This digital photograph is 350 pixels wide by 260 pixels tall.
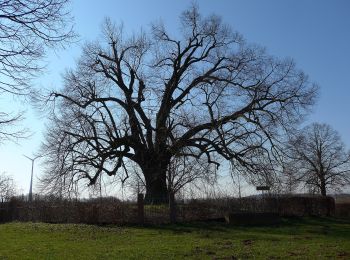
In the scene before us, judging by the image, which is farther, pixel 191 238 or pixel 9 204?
pixel 9 204

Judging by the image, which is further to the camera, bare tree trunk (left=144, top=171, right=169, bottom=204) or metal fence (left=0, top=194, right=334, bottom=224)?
bare tree trunk (left=144, top=171, right=169, bottom=204)

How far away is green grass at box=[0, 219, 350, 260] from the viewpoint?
13805 millimetres

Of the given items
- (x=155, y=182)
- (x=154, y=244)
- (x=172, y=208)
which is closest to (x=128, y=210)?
(x=172, y=208)

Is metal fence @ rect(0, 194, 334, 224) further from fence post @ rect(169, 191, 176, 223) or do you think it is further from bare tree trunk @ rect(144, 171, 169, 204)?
bare tree trunk @ rect(144, 171, 169, 204)

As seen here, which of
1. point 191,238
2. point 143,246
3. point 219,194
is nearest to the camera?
point 143,246

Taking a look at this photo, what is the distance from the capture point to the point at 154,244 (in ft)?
55.1

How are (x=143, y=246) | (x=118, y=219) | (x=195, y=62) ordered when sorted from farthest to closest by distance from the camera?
(x=195, y=62) < (x=118, y=219) < (x=143, y=246)

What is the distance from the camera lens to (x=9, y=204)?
105ft

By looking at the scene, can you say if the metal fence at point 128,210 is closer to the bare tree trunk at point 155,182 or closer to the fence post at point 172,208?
the fence post at point 172,208

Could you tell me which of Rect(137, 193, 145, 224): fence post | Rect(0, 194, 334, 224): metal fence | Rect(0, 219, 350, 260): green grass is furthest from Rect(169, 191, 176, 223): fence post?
Rect(0, 219, 350, 260): green grass

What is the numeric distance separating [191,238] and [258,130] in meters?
16.0

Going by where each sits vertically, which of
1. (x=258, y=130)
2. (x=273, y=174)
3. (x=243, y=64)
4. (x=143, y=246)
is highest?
(x=243, y=64)

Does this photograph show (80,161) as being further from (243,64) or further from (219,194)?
(243,64)

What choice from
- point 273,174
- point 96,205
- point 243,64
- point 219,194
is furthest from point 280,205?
point 96,205
